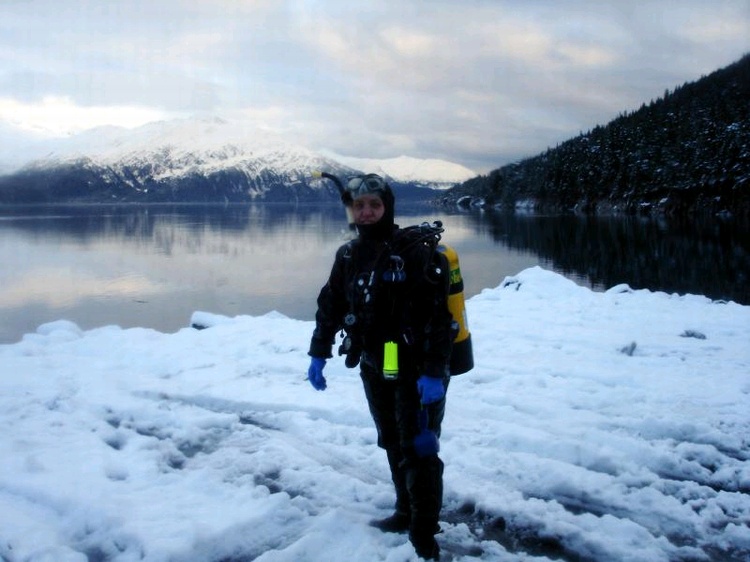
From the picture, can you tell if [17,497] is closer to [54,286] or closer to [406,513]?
[406,513]

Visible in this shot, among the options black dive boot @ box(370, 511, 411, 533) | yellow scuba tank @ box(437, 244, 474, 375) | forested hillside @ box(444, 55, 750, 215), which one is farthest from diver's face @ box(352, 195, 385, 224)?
forested hillside @ box(444, 55, 750, 215)

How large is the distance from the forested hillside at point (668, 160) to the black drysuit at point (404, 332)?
8654cm

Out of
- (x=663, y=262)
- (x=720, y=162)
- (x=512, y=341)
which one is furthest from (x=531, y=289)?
(x=720, y=162)

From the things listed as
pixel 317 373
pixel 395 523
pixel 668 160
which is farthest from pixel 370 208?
pixel 668 160

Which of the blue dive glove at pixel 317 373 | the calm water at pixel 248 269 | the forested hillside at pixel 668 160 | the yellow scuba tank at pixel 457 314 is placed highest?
the forested hillside at pixel 668 160

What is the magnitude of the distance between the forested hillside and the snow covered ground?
82.2 metres

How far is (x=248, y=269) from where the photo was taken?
3678cm

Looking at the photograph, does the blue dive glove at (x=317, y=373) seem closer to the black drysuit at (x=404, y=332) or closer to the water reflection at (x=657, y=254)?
the black drysuit at (x=404, y=332)

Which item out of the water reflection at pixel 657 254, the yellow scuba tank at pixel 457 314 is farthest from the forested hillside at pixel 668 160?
the yellow scuba tank at pixel 457 314

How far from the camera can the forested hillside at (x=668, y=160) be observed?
7831 cm

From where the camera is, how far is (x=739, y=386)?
7.32 m

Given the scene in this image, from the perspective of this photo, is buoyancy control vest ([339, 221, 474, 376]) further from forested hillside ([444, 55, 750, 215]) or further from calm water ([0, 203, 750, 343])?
forested hillside ([444, 55, 750, 215])

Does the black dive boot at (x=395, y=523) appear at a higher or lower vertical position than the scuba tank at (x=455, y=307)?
lower

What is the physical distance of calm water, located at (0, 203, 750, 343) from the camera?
2469cm
